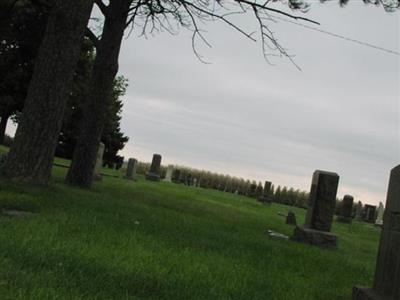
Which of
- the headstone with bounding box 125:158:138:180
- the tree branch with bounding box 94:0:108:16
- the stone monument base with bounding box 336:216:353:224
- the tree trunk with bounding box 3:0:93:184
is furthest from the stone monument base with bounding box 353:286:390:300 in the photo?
the headstone with bounding box 125:158:138:180

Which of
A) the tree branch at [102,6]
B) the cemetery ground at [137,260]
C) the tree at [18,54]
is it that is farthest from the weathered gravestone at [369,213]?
the cemetery ground at [137,260]

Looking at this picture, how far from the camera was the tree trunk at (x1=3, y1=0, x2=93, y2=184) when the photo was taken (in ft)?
33.9

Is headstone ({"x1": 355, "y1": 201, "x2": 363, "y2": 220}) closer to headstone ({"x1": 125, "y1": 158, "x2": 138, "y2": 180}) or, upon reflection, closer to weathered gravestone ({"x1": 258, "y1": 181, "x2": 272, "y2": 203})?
weathered gravestone ({"x1": 258, "y1": 181, "x2": 272, "y2": 203})

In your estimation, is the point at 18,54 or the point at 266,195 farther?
the point at 266,195

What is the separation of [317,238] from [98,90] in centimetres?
613

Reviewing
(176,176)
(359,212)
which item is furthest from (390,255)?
(176,176)

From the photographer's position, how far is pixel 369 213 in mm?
36562

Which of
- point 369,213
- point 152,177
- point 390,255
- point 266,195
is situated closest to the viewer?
point 390,255

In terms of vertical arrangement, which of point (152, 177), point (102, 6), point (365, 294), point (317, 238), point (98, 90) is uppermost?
point (102, 6)

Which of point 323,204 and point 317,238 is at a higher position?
point 323,204

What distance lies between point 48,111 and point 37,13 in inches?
629

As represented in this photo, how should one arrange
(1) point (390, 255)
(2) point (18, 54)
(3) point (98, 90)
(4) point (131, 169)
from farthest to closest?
1. (2) point (18, 54)
2. (4) point (131, 169)
3. (3) point (98, 90)
4. (1) point (390, 255)

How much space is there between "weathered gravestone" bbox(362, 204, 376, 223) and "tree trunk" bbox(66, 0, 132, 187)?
24898 millimetres

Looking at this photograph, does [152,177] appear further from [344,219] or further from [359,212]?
[359,212]
